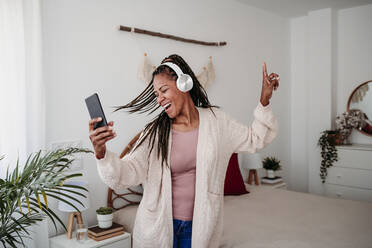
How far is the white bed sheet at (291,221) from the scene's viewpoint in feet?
7.36

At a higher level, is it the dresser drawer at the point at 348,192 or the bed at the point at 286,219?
the bed at the point at 286,219

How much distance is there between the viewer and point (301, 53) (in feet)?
16.4

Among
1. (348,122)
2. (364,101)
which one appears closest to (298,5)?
(364,101)

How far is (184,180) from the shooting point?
4.93 ft

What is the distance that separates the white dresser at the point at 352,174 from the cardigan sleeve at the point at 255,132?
3.19m

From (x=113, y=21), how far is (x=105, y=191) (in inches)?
54.3

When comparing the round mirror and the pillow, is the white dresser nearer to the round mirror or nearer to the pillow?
the round mirror

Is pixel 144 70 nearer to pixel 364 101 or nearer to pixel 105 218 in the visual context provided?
pixel 105 218

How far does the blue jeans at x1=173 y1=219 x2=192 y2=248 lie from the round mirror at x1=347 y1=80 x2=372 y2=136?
3723mm

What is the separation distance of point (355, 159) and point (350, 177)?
23cm

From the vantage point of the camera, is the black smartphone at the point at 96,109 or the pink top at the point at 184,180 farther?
the pink top at the point at 184,180

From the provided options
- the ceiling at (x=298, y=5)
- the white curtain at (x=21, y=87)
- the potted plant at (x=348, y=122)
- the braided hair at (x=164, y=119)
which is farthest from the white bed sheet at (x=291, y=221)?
the ceiling at (x=298, y=5)

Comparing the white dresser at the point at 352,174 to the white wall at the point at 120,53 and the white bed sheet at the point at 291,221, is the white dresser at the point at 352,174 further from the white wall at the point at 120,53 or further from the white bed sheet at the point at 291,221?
the white wall at the point at 120,53

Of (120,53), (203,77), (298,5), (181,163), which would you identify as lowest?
(181,163)
